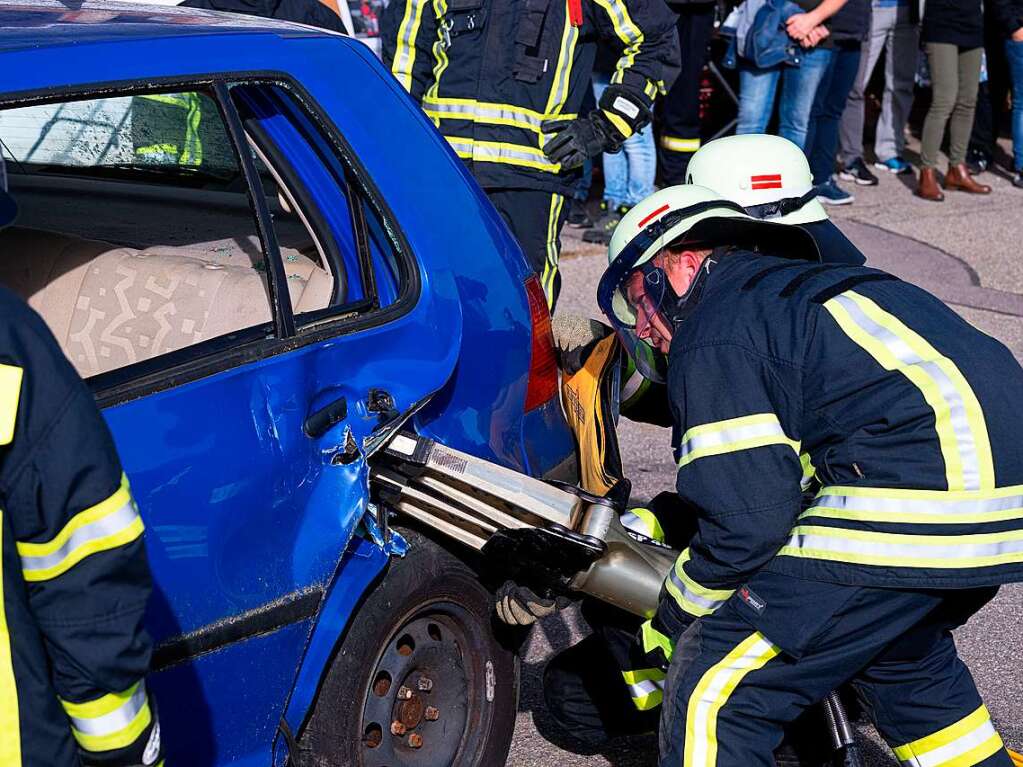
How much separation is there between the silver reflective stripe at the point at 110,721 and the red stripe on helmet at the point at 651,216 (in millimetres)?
1321

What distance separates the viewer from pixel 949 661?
2.60 metres

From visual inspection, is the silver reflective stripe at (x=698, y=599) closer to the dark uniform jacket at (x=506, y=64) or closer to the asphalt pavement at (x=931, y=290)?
the asphalt pavement at (x=931, y=290)

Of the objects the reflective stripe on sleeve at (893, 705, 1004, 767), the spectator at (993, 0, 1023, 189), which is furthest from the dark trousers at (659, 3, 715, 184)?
the reflective stripe on sleeve at (893, 705, 1004, 767)

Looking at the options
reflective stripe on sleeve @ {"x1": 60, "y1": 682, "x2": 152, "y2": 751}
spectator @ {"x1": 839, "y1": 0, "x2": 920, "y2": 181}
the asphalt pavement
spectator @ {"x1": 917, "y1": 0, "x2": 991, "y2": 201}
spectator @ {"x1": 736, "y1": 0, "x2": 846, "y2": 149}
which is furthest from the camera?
spectator @ {"x1": 839, "y1": 0, "x2": 920, "y2": 181}

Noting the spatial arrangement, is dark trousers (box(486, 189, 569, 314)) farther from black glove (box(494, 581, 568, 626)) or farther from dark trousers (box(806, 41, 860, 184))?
dark trousers (box(806, 41, 860, 184))

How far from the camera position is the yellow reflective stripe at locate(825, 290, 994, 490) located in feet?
7.42

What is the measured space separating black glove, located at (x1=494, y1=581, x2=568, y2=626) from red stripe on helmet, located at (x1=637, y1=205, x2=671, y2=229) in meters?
0.77

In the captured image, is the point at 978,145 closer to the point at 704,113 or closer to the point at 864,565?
the point at 704,113

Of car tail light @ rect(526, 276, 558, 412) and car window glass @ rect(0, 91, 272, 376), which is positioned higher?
car window glass @ rect(0, 91, 272, 376)

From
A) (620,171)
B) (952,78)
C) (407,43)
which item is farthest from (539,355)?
(952,78)

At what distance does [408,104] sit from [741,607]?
1.24 meters

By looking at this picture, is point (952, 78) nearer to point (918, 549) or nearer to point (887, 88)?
point (887, 88)

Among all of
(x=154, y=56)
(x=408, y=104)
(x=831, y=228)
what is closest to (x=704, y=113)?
(x=831, y=228)

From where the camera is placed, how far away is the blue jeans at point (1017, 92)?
9.08 m
